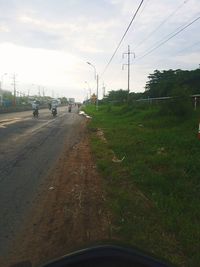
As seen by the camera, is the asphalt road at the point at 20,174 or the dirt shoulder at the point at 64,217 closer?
the dirt shoulder at the point at 64,217

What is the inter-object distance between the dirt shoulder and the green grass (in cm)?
31

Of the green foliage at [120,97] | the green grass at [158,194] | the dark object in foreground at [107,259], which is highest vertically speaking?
the dark object in foreground at [107,259]

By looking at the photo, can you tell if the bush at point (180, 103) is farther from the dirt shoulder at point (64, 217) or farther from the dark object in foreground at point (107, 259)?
the dark object in foreground at point (107, 259)

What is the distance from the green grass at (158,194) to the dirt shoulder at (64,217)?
0.31 meters

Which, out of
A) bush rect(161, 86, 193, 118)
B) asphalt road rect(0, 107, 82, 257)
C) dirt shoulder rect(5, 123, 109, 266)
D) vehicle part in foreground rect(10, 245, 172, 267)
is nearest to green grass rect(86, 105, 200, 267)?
dirt shoulder rect(5, 123, 109, 266)

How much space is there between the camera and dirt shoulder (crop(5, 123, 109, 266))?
6.32m

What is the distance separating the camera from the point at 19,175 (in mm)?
12289

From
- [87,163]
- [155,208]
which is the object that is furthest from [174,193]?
[87,163]

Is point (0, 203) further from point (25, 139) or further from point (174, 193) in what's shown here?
point (25, 139)

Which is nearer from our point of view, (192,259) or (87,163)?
(192,259)

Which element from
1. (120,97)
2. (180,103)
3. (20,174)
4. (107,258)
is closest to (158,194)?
(20,174)

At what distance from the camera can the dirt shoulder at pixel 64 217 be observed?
6321 mm

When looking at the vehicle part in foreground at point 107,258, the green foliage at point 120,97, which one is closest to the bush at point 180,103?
the vehicle part in foreground at point 107,258

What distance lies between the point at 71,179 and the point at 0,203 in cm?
298
